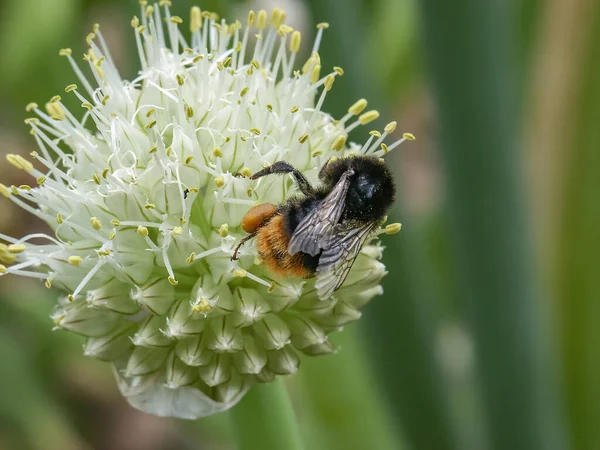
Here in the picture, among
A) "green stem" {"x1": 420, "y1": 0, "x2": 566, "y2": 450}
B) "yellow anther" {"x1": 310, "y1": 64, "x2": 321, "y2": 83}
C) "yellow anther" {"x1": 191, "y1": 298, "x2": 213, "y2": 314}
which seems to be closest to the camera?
"yellow anther" {"x1": 191, "y1": 298, "x2": 213, "y2": 314}

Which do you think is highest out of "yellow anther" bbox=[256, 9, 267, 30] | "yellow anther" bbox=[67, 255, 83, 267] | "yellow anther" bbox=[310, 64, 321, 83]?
"yellow anther" bbox=[256, 9, 267, 30]

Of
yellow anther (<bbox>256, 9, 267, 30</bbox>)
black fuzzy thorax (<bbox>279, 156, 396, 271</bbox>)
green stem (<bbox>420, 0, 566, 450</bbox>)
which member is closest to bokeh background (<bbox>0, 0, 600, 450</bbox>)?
green stem (<bbox>420, 0, 566, 450</bbox>)

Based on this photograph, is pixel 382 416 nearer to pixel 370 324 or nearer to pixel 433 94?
pixel 370 324

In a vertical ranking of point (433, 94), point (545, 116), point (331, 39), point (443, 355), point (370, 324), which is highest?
point (331, 39)

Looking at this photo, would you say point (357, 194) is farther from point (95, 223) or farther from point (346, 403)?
point (346, 403)

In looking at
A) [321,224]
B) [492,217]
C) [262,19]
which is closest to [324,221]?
[321,224]

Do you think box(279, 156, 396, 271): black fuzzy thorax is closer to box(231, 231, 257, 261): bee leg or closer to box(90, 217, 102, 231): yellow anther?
box(231, 231, 257, 261): bee leg

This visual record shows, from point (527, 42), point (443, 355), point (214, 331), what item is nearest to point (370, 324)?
point (443, 355)
